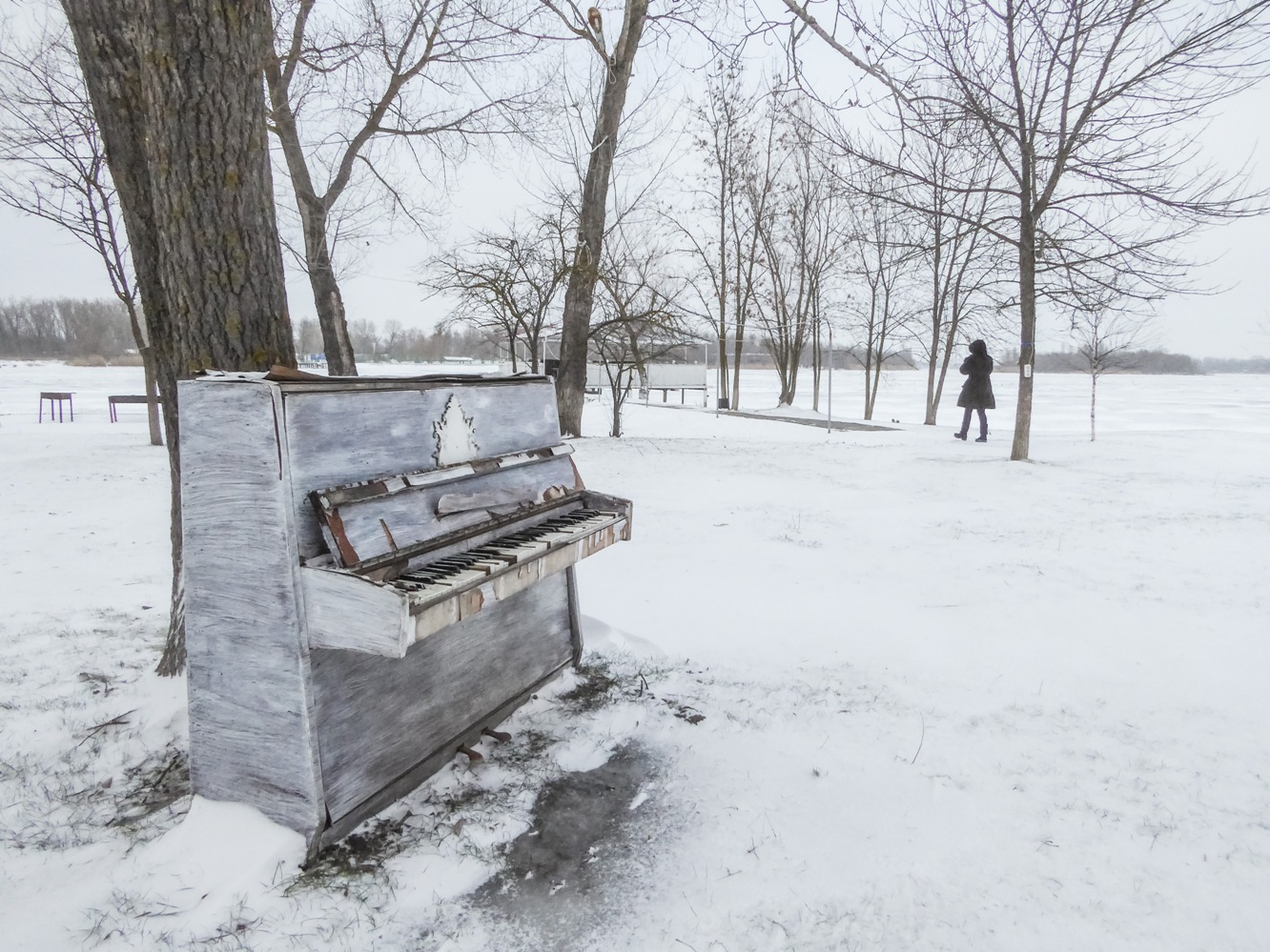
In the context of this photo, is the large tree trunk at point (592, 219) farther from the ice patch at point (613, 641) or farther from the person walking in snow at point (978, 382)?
the ice patch at point (613, 641)

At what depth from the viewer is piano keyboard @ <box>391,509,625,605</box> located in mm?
1814

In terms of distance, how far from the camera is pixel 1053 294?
1018 cm

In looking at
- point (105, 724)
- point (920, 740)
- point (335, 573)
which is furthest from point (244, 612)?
point (920, 740)

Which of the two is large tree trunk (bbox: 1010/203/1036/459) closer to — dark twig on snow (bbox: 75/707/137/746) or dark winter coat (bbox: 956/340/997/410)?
dark winter coat (bbox: 956/340/997/410)

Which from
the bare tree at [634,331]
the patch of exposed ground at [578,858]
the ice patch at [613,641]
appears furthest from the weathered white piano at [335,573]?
the bare tree at [634,331]

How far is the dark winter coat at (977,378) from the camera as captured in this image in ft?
39.8

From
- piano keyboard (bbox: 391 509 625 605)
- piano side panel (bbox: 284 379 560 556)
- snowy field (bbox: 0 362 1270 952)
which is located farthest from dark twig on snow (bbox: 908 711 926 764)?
piano side panel (bbox: 284 379 560 556)

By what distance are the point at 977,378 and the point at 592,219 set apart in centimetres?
718

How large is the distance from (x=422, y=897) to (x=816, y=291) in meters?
→ 22.3

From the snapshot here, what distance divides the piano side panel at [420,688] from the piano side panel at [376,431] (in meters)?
0.50

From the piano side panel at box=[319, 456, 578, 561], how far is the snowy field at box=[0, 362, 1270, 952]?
0.92 metres

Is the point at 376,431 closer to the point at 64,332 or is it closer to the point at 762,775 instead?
the point at 762,775

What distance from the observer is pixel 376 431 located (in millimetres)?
2117

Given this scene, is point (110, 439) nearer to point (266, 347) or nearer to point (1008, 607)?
point (266, 347)
